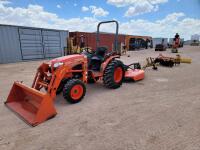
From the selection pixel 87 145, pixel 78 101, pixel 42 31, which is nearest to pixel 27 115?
pixel 78 101

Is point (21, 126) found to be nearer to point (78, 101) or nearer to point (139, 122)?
point (78, 101)

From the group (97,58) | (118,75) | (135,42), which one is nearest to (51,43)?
(97,58)

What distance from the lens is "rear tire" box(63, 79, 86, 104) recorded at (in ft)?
11.0

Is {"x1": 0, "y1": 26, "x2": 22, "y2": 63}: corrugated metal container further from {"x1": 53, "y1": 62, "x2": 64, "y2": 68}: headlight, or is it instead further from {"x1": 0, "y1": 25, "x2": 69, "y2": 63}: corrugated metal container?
{"x1": 53, "y1": 62, "x2": 64, "y2": 68}: headlight

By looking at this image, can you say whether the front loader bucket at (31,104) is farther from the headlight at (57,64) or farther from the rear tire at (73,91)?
the headlight at (57,64)

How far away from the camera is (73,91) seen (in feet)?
11.5

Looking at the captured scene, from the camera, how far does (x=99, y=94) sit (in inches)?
170

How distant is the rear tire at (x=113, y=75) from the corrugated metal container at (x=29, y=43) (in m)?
10.9

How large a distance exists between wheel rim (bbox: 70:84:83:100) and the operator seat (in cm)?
139

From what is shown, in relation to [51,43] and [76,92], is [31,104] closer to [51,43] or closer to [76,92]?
[76,92]

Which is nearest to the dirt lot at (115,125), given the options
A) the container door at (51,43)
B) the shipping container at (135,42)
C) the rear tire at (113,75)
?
the rear tire at (113,75)

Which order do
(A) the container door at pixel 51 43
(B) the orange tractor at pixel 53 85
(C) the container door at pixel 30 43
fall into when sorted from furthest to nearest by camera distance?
(A) the container door at pixel 51 43 → (C) the container door at pixel 30 43 → (B) the orange tractor at pixel 53 85

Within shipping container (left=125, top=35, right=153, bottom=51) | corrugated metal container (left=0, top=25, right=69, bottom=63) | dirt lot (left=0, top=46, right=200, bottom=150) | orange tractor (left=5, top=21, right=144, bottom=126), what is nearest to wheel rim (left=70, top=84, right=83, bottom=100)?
orange tractor (left=5, top=21, right=144, bottom=126)

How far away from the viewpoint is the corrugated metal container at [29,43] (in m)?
12.1
